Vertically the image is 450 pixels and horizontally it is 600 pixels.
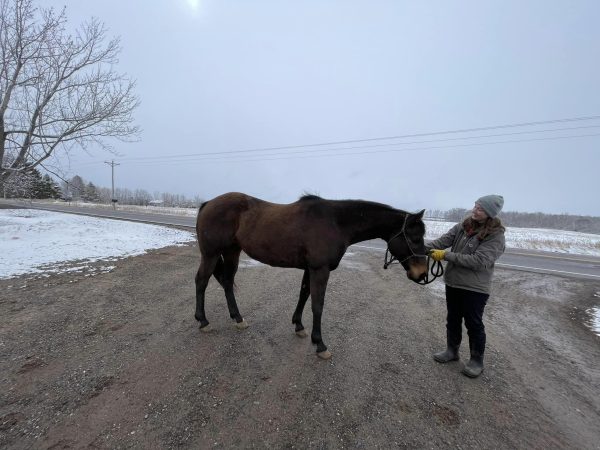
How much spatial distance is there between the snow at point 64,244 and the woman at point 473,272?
295 inches

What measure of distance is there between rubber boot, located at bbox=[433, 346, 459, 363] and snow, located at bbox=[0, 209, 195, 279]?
735 cm

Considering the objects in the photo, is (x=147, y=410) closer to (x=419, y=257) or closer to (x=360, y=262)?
(x=419, y=257)

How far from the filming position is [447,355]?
11.3ft

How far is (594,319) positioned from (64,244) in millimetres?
13574

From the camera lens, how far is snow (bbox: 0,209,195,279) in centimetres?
653

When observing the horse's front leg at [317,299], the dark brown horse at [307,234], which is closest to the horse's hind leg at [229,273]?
the dark brown horse at [307,234]

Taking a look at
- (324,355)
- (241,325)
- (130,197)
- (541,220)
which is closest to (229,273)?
(241,325)

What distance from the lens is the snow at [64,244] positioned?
653cm

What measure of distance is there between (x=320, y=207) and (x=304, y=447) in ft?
8.42

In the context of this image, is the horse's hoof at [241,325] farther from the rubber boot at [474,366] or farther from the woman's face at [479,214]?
the woman's face at [479,214]

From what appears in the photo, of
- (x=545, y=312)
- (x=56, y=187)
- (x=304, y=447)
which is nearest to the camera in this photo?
(x=304, y=447)

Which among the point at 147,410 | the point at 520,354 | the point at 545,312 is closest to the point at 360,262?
the point at 545,312

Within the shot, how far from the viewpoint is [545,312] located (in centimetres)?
546

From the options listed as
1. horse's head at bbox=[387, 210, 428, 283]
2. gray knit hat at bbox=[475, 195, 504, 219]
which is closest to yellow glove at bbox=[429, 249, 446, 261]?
horse's head at bbox=[387, 210, 428, 283]
